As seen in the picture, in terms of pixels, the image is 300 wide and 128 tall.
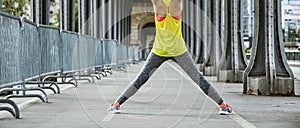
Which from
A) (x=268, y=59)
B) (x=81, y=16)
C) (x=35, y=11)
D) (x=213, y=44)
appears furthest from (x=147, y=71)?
(x=81, y=16)

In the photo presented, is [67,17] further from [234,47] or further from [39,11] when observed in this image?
[234,47]

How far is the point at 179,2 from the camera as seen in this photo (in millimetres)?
9875

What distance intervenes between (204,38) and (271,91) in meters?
17.9

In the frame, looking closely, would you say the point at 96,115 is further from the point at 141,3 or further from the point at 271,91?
the point at 141,3

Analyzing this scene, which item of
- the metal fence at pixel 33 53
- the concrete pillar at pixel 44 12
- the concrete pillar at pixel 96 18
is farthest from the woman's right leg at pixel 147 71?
the concrete pillar at pixel 96 18

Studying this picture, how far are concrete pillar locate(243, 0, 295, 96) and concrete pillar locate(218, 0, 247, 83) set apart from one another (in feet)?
16.3

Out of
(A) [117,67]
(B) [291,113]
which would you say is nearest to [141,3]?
(A) [117,67]

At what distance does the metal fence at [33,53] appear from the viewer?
424 inches

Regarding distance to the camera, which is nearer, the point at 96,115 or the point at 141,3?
the point at 96,115

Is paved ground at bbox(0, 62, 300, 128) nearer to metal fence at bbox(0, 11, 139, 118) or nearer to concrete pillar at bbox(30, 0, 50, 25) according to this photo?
metal fence at bbox(0, 11, 139, 118)

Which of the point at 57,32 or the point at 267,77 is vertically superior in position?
the point at 57,32

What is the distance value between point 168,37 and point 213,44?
56.1ft

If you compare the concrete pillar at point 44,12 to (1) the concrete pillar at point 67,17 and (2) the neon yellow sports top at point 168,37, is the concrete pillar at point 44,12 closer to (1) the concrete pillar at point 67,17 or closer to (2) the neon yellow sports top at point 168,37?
(1) the concrete pillar at point 67,17

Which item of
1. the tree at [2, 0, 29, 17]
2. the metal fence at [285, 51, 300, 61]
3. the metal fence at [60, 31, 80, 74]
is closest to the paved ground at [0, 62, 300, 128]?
the metal fence at [60, 31, 80, 74]
